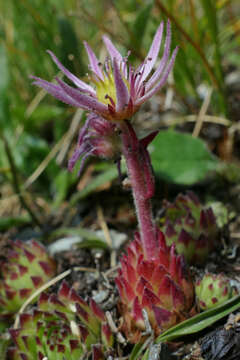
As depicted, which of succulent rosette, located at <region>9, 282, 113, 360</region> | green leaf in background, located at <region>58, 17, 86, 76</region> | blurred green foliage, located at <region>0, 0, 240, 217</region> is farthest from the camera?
green leaf in background, located at <region>58, 17, 86, 76</region>

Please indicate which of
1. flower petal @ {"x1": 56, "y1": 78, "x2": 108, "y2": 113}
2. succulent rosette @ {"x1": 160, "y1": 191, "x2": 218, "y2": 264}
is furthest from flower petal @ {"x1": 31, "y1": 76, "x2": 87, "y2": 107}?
succulent rosette @ {"x1": 160, "y1": 191, "x2": 218, "y2": 264}

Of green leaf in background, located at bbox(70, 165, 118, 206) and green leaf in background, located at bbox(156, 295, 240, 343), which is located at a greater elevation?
green leaf in background, located at bbox(70, 165, 118, 206)

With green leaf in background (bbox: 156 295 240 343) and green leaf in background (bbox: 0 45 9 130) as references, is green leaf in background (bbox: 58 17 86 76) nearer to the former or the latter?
green leaf in background (bbox: 0 45 9 130)

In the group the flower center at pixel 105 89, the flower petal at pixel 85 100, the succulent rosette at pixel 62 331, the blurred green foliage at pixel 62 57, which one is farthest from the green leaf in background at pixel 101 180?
the flower petal at pixel 85 100

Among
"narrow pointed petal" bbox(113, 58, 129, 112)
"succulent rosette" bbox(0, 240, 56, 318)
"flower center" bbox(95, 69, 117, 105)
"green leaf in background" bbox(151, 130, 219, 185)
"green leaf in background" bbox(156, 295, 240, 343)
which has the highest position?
"flower center" bbox(95, 69, 117, 105)

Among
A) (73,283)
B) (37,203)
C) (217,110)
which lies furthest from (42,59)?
(73,283)

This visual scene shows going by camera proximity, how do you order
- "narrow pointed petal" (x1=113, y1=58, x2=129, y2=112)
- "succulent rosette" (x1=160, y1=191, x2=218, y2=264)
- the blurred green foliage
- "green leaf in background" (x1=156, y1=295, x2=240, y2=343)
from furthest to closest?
1. the blurred green foliage
2. "succulent rosette" (x1=160, y1=191, x2=218, y2=264)
3. "green leaf in background" (x1=156, y1=295, x2=240, y2=343)
4. "narrow pointed petal" (x1=113, y1=58, x2=129, y2=112)

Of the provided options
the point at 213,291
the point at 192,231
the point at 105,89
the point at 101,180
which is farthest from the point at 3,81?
the point at 213,291
